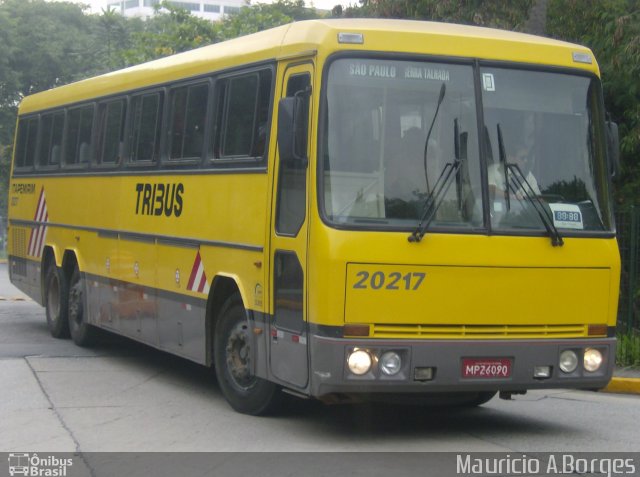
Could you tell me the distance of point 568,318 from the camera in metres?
9.04

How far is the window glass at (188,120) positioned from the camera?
11.1 m

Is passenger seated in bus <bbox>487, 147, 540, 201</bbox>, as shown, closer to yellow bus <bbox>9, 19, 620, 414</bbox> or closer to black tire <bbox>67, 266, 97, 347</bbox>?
yellow bus <bbox>9, 19, 620, 414</bbox>

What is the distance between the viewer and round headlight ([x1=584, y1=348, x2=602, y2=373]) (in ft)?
29.9

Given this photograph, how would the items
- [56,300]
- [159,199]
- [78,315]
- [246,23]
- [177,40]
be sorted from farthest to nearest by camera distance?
[246,23] → [177,40] → [56,300] → [78,315] → [159,199]

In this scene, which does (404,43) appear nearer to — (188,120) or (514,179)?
(514,179)

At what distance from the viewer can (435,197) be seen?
8.69m

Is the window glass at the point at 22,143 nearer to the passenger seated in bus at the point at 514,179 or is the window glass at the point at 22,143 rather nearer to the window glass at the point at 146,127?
the window glass at the point at 146,127

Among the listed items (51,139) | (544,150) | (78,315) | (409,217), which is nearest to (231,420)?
(409,217)

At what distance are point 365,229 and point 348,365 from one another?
3.12 ft

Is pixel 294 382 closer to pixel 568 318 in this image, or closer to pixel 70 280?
pixel 568 318

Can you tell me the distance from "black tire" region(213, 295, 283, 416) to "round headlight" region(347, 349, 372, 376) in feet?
4.51

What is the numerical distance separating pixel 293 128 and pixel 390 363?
1816mm

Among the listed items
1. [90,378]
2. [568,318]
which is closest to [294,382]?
[568,318]

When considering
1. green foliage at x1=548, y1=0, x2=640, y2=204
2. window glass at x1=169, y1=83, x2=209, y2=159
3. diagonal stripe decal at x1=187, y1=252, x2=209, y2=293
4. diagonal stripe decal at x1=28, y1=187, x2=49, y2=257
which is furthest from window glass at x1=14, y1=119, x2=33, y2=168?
green foliage at x1=548, y1=0, x2=640, y2=204
